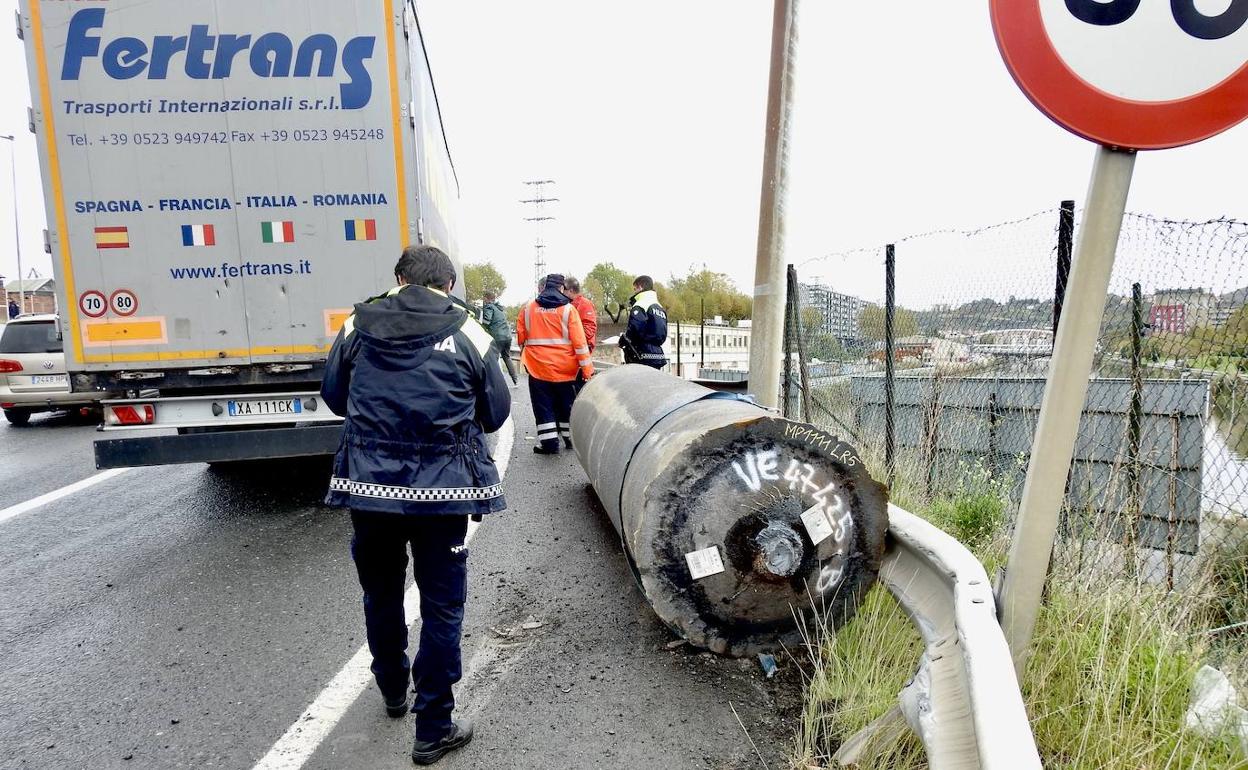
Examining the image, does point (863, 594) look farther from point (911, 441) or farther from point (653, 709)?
point (911, 441)

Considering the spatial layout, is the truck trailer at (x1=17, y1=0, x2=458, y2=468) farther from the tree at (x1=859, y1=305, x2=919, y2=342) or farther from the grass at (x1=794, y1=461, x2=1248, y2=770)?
the grass at (x1=794, y1=461, x2=1248, y2=770)

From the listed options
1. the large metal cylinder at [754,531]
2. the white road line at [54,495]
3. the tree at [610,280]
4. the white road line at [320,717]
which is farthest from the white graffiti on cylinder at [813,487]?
the tree at [610,280]

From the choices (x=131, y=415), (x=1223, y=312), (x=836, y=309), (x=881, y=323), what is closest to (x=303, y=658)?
(x=131, y=415)

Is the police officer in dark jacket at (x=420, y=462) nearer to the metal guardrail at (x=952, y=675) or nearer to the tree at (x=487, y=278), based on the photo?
the metal guardrail at (x=952, y=675)

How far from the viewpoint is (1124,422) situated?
13.3 ft

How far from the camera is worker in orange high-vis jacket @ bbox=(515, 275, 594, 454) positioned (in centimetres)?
732

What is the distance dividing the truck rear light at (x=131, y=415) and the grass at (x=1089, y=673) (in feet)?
15.7

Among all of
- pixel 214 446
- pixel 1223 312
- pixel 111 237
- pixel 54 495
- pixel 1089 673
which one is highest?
pixel 111 237

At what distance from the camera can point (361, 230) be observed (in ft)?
17.0

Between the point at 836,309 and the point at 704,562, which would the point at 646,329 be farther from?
the point at 704,562

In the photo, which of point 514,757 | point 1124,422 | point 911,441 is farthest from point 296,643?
point 1124,422

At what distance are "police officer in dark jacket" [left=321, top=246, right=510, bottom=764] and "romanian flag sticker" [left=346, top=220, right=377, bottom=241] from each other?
2729 mm

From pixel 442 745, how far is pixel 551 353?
506cm

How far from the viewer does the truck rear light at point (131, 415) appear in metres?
5.05
